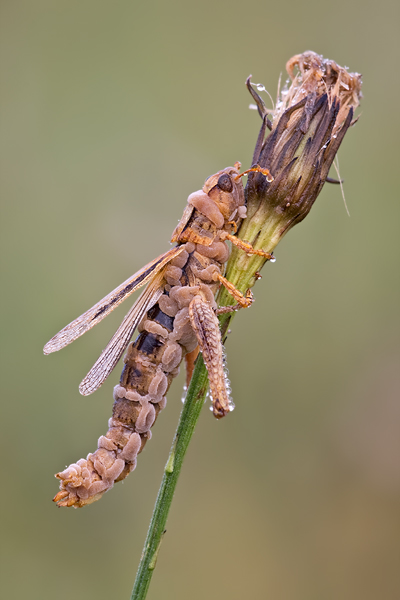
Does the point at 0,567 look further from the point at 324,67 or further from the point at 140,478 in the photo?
the point at 324,67

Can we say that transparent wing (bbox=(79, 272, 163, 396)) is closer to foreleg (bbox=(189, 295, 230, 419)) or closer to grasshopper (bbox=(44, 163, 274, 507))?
grasshopper (bbox=(44, 163, 274, 507))

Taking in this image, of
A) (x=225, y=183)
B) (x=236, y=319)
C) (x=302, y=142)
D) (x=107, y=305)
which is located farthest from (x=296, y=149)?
(x=236, y=319)

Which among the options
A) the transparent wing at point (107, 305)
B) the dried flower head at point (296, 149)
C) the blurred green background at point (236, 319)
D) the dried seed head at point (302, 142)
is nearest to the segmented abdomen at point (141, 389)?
the transparent wing at point (107, 305)

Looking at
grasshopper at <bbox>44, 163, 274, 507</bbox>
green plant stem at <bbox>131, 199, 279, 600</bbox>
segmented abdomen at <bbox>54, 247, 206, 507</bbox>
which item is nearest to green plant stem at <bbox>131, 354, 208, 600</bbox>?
green plant stem at <bbox>131, 199, 279, 600</bbox>

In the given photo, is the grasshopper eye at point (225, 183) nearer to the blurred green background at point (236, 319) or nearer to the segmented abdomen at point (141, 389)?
the segmented abdomen at point (141, 389)

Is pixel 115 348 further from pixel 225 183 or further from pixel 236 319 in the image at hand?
pixel 236 319

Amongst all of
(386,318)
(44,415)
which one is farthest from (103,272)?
(386,318)
